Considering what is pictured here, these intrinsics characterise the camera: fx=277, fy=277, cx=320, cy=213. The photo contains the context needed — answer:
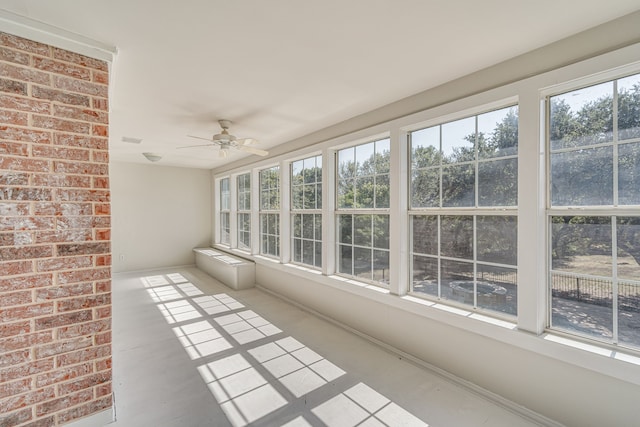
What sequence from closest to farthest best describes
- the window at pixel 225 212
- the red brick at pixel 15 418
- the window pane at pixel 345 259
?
1. the red brick at pixel 15 418
2. the window pane at pixel 345 259
3. the window at pixel 225 212

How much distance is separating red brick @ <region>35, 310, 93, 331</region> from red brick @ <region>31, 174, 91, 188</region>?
78cm

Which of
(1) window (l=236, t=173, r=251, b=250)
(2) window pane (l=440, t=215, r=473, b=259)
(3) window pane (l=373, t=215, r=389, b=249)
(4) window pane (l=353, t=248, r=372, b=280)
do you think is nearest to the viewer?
(2) window pane (l=440, t=215, r=473, b=259)

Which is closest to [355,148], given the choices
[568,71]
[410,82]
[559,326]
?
[410,82]

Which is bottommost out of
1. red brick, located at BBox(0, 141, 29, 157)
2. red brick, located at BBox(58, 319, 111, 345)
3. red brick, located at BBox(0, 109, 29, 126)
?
red brick, located at BBox(58, 319, 111, 345)

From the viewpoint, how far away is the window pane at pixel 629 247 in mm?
1673

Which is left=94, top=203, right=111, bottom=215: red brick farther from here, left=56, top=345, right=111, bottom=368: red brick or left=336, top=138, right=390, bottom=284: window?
left=336, top=138, right=390, bottom=284: window

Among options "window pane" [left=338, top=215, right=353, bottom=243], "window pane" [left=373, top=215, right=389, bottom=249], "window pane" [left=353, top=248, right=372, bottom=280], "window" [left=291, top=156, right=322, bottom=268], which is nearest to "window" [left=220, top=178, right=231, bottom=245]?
"window" [left=291, top=156, right=322, bottom=268]

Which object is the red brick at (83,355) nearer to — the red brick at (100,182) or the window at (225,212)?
the red brick at (100,182)

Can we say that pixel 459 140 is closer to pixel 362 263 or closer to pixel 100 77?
pixel 362 263

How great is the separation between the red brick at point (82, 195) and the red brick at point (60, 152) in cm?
20

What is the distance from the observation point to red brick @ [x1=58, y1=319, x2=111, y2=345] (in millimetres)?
1672

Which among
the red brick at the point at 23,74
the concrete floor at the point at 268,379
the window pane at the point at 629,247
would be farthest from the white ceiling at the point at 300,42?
the concrete floor at the point at 268,379

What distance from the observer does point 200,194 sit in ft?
24.3

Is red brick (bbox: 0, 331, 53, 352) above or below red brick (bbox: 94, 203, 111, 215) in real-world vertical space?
below
